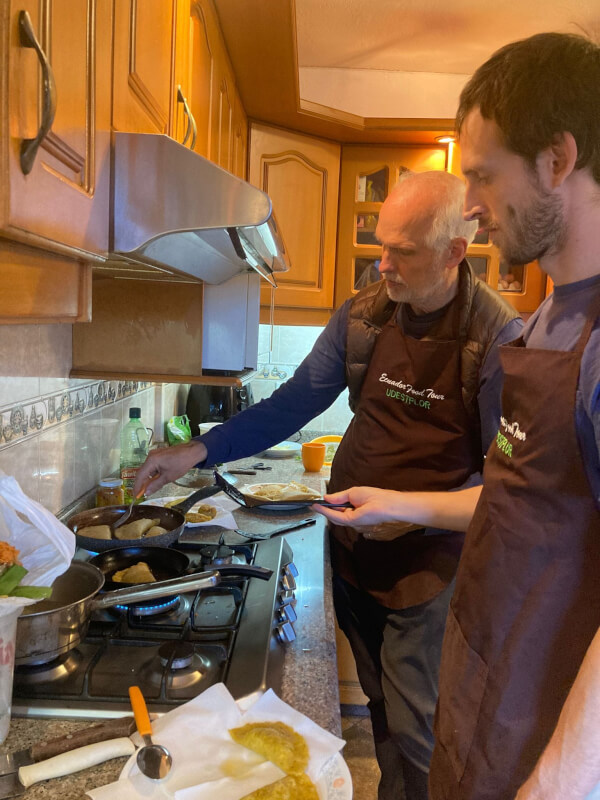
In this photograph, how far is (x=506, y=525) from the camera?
82 centimetres

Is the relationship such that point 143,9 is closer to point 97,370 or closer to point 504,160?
point 504,160

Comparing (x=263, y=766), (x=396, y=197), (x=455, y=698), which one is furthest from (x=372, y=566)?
(x=396, y=197)

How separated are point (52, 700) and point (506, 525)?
660mm

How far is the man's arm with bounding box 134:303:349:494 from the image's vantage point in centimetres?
151

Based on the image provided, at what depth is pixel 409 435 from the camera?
54.3 inches

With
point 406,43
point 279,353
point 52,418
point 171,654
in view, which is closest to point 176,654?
point 171,654

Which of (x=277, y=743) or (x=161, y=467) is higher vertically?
(x=161, y=467)

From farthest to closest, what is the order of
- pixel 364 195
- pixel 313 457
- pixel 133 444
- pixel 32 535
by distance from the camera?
1. pixel 364 195
2. pixel 313 457
3. pixel 133 444
4. pixel 32 535

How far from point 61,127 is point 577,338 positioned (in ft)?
2.15

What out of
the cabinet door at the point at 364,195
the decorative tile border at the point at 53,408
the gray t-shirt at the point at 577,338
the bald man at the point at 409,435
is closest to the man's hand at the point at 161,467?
the bald man at the point at 409,435

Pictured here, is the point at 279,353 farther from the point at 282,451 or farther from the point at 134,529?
the point at 134,529

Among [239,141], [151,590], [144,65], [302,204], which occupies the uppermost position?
[239,141]

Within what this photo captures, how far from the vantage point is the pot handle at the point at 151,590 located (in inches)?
35.0

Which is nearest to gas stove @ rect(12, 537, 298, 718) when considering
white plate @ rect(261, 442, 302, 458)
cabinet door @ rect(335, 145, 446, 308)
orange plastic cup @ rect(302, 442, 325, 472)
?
orange plastic cup @ rect(302, 442, 325, 472)
